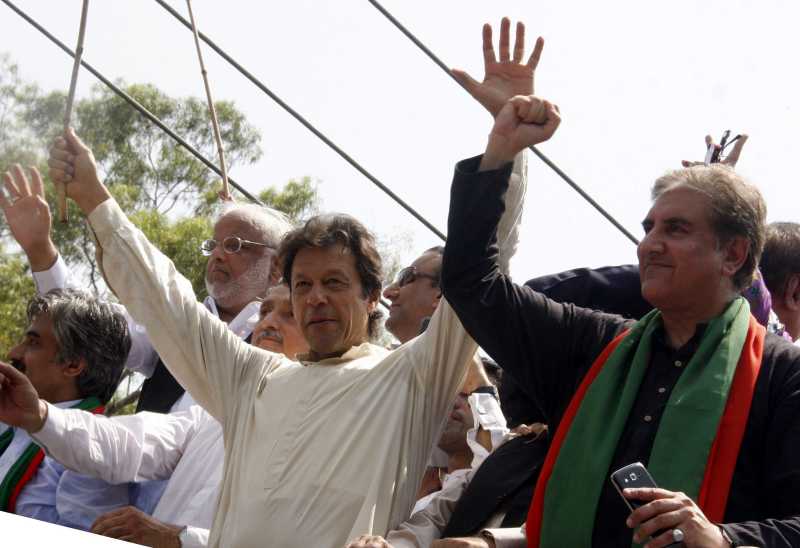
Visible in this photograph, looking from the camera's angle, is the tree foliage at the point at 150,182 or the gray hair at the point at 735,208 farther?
Result: the tree foliage at the point at 150,182

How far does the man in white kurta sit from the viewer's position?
3.63 metres

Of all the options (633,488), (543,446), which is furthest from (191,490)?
(633,488)

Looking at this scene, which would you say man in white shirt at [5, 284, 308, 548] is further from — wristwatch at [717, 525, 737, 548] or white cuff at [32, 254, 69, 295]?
wristwatch at [717, 525, 737, 548]

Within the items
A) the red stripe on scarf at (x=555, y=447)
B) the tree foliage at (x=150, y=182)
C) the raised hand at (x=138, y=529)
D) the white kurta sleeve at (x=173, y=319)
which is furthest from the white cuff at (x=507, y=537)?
the tree foliage at (x=150, y=182)

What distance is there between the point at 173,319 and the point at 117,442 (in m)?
0.62

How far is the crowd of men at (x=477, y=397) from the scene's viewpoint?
10.3 feet

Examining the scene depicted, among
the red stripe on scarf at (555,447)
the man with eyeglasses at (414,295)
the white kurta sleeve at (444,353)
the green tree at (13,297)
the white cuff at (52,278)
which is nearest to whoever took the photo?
the red stripe on scarf at (555,447)

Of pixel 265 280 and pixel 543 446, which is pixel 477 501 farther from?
pixel 265 280

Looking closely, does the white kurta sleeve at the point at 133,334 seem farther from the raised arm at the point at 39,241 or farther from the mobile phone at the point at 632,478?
the mobile phone at the point at 632,478

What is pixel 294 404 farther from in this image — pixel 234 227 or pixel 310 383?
pixel 234 227

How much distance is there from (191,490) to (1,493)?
70 cm

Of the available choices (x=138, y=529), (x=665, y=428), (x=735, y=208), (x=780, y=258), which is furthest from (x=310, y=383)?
(x=780, y=258)

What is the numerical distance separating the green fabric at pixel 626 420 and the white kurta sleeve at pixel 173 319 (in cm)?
115

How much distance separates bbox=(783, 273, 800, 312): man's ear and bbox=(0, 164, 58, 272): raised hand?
2.68 m
